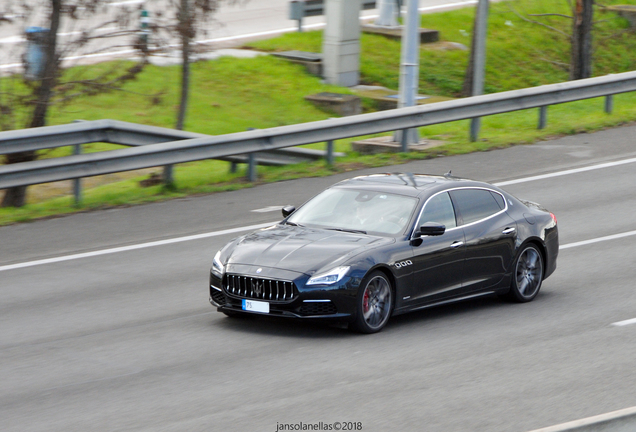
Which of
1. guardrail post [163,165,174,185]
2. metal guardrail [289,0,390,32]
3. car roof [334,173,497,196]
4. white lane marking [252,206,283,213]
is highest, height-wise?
metal guardrail [289,0,390,32]

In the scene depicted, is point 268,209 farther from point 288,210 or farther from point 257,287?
point 257,287

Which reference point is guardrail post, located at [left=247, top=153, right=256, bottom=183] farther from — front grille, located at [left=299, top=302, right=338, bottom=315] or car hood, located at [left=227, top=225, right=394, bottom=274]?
front grille, located at [left=299, top=302, right=338, bottom=315]

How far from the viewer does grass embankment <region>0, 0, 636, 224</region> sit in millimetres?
17547

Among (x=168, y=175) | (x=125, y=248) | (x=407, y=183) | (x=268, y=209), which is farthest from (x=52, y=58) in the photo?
(x=407, y=183)

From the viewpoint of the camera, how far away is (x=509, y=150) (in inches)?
762

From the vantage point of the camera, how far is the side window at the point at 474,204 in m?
11.0

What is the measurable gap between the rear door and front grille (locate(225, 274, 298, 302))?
7.28 ft

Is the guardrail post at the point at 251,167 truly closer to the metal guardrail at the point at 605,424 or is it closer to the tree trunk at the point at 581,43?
the metal guardrail at the point at 605,424

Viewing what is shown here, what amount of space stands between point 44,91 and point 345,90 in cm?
1150

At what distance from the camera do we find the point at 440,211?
10.7 m

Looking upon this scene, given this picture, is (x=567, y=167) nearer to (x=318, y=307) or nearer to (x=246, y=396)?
(x=318, y=307)

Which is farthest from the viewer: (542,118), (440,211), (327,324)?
(542,118)

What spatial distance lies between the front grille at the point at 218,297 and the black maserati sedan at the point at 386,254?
Result: 0.02 m

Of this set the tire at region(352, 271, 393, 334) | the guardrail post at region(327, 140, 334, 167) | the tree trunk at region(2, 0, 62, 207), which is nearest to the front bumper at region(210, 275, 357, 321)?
the tire at region(352, 271, 393, 334)
